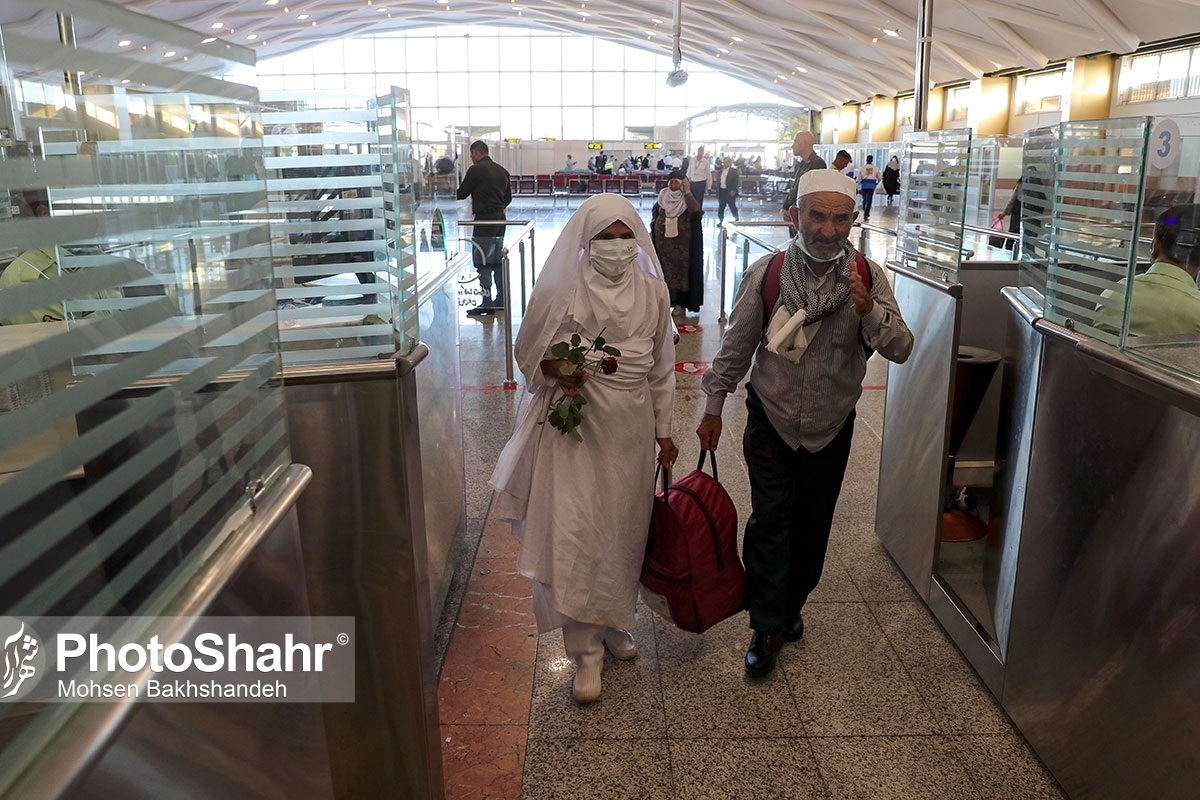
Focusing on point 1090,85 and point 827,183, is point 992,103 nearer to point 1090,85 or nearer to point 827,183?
Answer: point 1090,85

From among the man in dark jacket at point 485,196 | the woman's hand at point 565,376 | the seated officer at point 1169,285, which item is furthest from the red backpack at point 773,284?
the man in dark jacket at point 485,196

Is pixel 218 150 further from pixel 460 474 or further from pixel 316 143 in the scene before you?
pixel 460 474

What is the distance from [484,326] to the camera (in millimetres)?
9320

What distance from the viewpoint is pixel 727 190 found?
1224 centimetres

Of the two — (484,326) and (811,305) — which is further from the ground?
(811,305)

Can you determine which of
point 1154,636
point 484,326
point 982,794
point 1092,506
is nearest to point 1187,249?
point 1092,506

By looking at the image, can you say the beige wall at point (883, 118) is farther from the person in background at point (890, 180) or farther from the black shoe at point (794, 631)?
the black shoe at point (794, 631)

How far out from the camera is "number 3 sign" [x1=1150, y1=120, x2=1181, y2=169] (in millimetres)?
2264

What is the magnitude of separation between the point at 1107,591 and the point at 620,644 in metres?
A: 1.53

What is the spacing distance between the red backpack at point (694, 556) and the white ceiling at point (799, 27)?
1720 cm

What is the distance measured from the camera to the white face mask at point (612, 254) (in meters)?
2.88

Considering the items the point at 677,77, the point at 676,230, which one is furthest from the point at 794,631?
the point at 677,77

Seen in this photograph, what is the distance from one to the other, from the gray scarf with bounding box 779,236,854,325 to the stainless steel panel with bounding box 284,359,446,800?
46.4 inches

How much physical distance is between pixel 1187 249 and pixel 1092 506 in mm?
693
